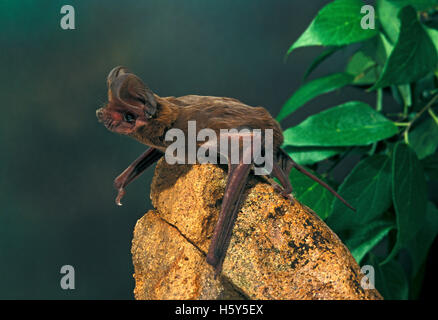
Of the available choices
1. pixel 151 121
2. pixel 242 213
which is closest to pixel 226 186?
pixel 242 213

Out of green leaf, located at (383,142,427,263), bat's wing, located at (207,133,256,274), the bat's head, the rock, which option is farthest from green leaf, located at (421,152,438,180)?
the bat's head

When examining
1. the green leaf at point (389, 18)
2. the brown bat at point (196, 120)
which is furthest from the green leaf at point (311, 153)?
the brown bat at point (196, 120)

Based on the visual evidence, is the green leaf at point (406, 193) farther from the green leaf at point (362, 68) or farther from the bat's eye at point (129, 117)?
the bat's eye at point (129, 117)

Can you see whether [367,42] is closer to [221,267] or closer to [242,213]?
[242,213]

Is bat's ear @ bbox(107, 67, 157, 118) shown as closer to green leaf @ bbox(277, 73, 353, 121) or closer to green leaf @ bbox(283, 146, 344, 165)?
green leaf @ bbox(283, 146, 344, 165)

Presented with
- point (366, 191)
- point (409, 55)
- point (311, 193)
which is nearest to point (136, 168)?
point (311, 193)

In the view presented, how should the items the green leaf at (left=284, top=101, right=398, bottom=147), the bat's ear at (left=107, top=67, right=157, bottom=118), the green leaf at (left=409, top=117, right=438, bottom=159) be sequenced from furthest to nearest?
the green leaf at (left=409, top=117, right=438, bottom=159)
the green leaf at (left=284, top=101, right=398, bottom=147)
the bat's ear at (left=107, top=67, right=157, bottom=118)
